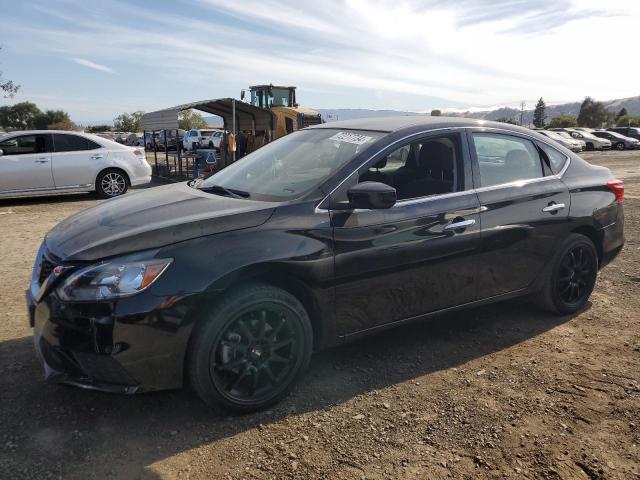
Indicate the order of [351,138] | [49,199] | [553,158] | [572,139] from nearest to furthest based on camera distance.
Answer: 1. [351,138]
2. [553,158]
3. [49,199]
4. [572,139]

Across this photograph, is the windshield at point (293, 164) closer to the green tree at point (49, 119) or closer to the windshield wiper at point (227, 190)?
the windshield wiper at point (227, 190)

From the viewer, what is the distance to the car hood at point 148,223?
2.71m

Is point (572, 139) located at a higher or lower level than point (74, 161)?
higher

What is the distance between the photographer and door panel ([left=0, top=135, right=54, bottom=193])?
10.0m

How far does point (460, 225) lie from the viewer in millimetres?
3547

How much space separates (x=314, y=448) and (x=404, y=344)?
1427mm

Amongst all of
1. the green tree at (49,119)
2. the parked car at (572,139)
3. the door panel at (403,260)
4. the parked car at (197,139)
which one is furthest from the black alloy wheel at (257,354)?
the green tree at (49,119)

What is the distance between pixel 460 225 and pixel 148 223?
203 cm

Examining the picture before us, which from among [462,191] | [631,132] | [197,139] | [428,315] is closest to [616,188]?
[462,191]

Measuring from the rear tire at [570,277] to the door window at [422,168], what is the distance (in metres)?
1.23

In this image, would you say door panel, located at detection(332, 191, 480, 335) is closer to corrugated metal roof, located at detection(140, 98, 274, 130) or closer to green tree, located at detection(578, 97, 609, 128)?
corrugated metal roof, located at detection(140, 98, 274, 130)

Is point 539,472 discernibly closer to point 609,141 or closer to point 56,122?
point 609,141

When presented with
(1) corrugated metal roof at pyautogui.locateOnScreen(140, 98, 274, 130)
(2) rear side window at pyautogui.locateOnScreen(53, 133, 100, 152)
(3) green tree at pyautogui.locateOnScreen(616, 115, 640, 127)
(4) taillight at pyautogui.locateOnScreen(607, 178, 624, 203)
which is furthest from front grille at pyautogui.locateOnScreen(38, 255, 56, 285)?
(3) green tree at pyautogui.locateOnScreen(616, 115, 640, 127)

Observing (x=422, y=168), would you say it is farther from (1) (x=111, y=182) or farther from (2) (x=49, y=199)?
(2) (x=49, y=199)
